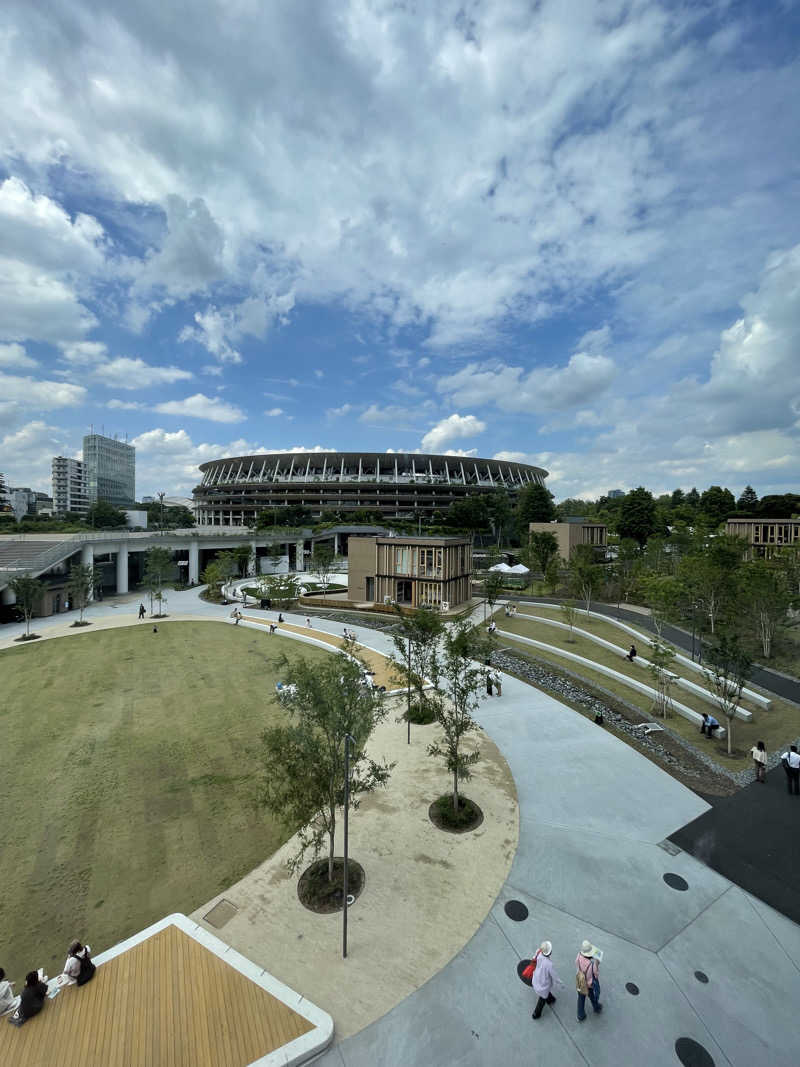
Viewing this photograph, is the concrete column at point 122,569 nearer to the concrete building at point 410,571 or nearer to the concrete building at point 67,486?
the concrete building at point 410,571

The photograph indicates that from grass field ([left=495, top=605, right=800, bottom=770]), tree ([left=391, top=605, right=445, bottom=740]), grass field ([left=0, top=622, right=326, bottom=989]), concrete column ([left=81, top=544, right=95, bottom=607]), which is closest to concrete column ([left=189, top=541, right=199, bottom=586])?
concrete column ([left=81, top=544, right=95, bottom=607])

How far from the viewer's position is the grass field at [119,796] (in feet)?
35.0

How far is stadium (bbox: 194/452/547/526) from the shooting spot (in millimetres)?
114000

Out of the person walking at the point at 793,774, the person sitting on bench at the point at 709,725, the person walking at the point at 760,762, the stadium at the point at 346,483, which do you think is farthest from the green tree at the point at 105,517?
the person walking at the point at 793,774

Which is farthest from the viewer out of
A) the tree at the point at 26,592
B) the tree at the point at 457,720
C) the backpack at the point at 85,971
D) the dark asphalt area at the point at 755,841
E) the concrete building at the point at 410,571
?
the concrete building at the point at 410,571

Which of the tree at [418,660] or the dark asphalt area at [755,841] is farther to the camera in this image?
the tree at [418,660]

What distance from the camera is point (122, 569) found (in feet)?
176

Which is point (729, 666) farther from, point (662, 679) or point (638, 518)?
point (638, 518)

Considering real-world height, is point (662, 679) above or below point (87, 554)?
below

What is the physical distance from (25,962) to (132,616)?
37062 millimetres

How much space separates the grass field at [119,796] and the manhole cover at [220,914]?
65 cm

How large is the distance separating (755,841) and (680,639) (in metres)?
22.7

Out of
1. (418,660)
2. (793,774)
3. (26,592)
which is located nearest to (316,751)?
(418,660)

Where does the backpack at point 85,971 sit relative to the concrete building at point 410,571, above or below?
below
